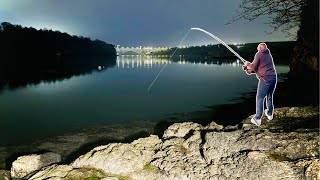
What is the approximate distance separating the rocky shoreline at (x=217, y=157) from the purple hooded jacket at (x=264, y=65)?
1525 mm

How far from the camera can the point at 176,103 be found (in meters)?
36.0

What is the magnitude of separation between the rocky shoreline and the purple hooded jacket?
60.0 inches

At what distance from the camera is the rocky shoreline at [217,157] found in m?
6.93

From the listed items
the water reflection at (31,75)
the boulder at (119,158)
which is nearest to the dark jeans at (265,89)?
the boulder at (119,158)

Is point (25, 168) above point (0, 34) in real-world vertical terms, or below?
below

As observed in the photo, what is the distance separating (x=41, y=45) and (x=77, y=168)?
174179 millimetres

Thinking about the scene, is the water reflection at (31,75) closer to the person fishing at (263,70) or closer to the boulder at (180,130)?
the boulder at (180,130)

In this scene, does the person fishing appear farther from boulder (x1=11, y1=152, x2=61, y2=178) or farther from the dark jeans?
boulder (x1=11, y1=152, x2=61, y2=178)

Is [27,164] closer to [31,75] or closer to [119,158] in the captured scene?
[119,158]

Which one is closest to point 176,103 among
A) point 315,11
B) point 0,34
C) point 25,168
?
point 315,11

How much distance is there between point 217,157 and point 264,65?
2544 mm

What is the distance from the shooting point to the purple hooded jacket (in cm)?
789

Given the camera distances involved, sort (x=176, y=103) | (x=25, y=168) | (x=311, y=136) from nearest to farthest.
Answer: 1. (x=311, y=136)
2. (x=25, y=168)
3. (x=176, y=103)

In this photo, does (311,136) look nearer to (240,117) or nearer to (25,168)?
(25,168)
